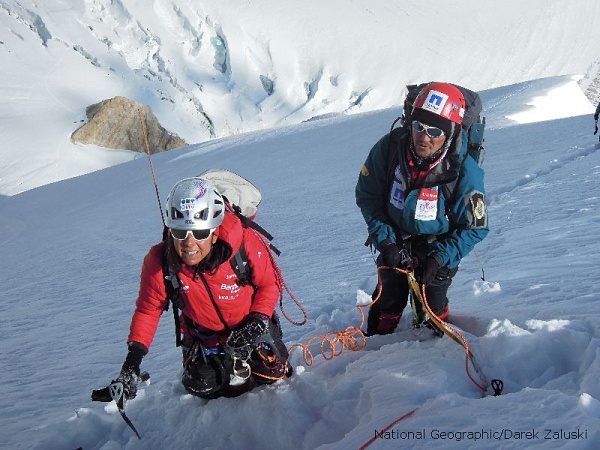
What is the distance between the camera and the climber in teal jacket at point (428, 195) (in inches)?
116

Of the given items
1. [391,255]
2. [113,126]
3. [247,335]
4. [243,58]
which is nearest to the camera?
[247,335]

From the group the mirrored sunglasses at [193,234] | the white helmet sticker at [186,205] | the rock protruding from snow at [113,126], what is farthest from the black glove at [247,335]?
the rock protruding from snow at [113,126]

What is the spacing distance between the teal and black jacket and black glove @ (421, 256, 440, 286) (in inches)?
1.3

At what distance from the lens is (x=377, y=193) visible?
336 cm

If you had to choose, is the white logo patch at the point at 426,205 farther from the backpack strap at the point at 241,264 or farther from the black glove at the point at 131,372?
the black glove at the point at 131,372

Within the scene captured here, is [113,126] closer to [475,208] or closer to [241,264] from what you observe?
[241,264]

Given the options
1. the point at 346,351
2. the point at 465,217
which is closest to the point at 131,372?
the point at 346,351

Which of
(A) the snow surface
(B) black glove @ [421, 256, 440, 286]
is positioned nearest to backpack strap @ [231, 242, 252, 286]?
(A) the snow surface

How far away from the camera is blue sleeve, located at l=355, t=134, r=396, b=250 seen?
3266 mm

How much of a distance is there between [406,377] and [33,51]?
111 ft

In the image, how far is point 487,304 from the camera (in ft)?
12.2

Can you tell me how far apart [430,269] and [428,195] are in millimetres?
403

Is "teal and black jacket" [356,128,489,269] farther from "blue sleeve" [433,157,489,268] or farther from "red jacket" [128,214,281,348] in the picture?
"red jacket" [128,214,281,348]

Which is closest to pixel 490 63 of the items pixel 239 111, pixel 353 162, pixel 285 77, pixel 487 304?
pixel 285 77
